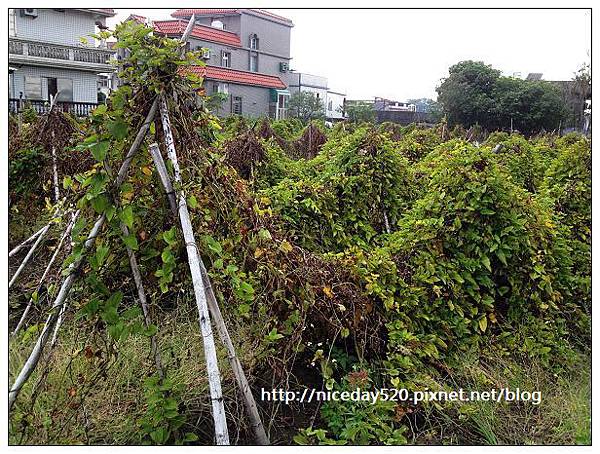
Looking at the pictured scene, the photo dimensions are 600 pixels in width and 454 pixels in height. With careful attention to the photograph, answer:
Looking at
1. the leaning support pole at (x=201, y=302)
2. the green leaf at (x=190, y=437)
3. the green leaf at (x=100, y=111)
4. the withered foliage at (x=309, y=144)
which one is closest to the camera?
the leaning support pole at (x=201, y=302)

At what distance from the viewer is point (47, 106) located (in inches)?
155

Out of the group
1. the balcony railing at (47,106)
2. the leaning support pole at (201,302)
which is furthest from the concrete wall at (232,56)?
the leaning support pole at (201,302)

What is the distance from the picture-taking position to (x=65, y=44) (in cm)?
304

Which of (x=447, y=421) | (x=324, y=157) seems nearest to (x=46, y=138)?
(x=324, y=157)

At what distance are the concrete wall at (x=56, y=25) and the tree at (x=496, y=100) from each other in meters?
1.90

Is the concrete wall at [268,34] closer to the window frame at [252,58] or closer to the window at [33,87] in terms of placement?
the window frame at [252,58]

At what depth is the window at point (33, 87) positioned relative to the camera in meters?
3.22

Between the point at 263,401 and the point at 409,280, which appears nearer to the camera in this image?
the point at 263,401

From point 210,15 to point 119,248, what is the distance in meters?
1.16

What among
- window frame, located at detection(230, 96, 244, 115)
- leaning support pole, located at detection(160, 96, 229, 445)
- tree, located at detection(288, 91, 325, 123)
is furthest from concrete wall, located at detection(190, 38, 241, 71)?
leaning support pole, located at detection(160, 96, 229, 445)

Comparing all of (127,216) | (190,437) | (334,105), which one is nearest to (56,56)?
(127,216)

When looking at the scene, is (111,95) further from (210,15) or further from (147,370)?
(147,370)

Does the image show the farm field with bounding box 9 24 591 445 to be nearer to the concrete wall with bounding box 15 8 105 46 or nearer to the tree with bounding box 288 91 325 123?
the concrete wall with bounding box 15 8 105 46

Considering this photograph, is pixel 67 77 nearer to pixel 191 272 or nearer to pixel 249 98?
pixel 249 98
